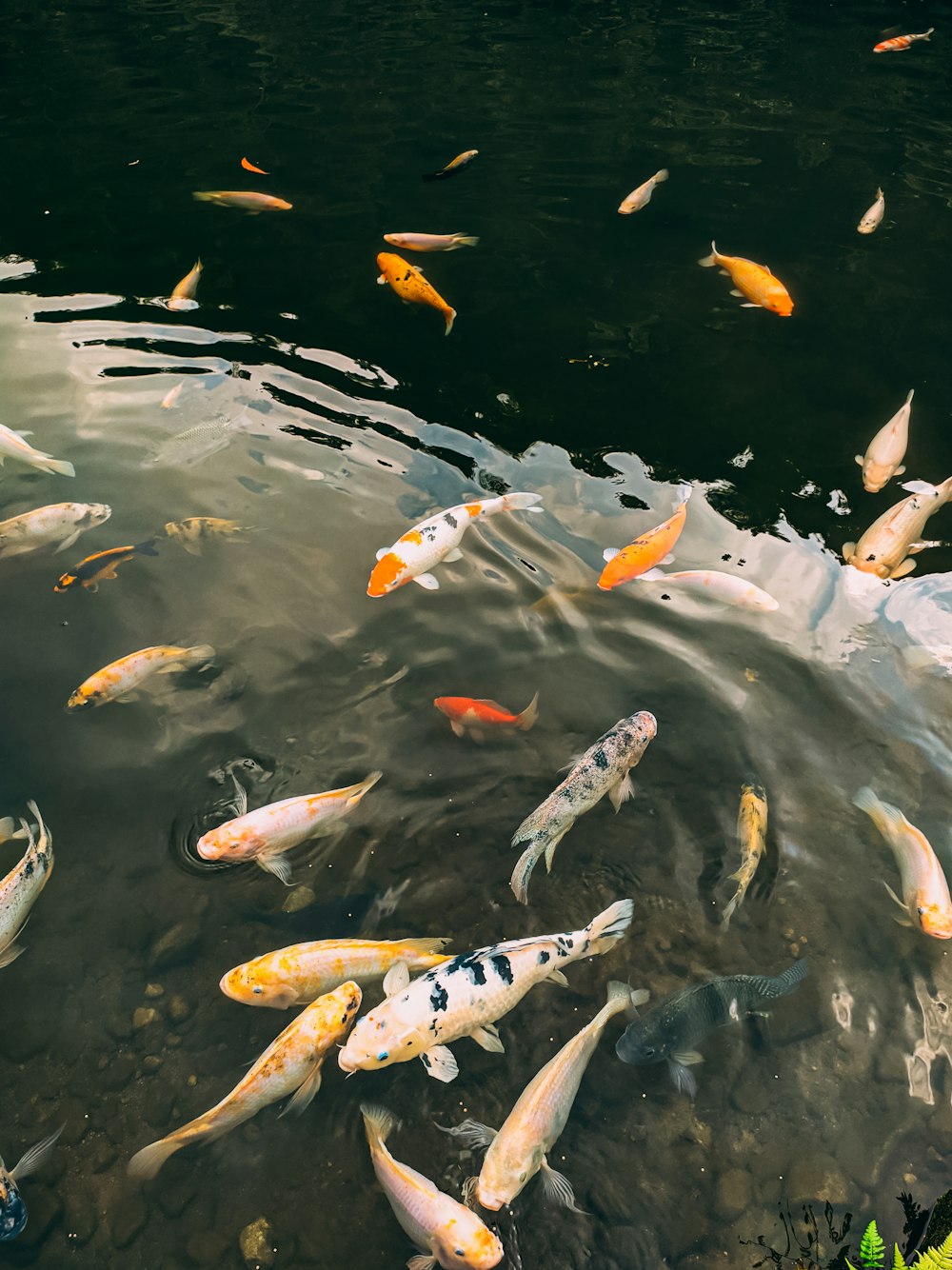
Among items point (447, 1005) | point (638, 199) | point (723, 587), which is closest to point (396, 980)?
point (447, 1005)

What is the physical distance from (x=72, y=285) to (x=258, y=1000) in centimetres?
715

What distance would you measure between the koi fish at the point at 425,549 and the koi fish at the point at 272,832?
1.30 m

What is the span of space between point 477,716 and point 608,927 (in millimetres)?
1367

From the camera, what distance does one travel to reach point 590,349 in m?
7.33

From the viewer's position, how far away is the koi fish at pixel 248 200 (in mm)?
8680

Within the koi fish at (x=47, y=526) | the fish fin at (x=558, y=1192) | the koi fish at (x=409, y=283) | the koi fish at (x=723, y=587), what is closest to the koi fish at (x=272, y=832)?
the fish fin at (x=558, y=1192)

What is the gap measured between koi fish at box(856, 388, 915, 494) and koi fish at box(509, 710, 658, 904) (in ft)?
8.78

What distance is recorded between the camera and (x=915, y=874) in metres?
4.14

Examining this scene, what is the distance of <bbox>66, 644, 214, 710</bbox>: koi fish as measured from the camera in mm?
4895

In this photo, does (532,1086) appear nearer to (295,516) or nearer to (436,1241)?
(436,1241)

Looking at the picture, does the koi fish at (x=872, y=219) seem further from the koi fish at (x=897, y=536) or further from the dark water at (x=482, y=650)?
the koi fish at (x=897, y=536)

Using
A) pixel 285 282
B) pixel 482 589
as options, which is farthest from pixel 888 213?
pixel 482 589

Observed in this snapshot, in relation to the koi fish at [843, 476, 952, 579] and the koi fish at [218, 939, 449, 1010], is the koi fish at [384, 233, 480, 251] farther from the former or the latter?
the koi fish at [218, 939, 449, 1010]

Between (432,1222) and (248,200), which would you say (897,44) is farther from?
(432,1222)
